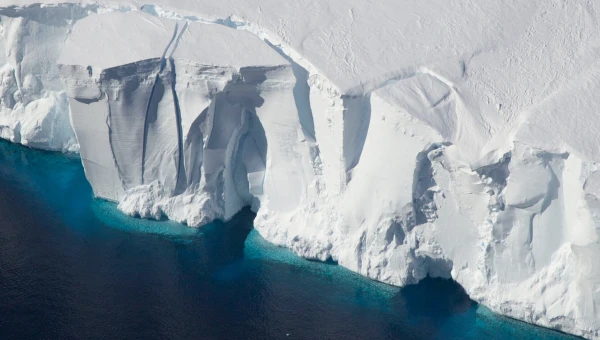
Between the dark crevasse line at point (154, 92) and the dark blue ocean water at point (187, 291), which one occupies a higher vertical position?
the dark crevasse line at point (154, 92)

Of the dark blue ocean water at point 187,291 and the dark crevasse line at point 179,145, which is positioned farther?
the dark crevasse line at point 179,145

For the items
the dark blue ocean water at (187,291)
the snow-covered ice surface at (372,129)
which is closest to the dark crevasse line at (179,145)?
the snow-covered ice surface at (372,129)

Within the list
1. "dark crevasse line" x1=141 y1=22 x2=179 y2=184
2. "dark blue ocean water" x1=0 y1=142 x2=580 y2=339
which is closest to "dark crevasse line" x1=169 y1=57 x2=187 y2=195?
"dark crevasse line" x1=141 y1=22 x2=179 y2=184

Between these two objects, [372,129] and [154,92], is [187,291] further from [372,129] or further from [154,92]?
[372,129]

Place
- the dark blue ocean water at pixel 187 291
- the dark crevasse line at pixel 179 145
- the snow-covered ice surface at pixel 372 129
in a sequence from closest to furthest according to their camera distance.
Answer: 1. the snow-covered ice surface at pixel 372 129
2. the dark blue ocean water at pixel 187 291
3. the dark crevasse line at pixel 179 145

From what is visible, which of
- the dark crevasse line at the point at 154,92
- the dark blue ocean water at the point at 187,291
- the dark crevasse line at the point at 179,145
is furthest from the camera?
the dark crevasse line at the point at 179,145

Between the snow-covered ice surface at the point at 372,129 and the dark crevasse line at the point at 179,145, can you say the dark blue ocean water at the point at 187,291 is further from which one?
the dark crevasse line at the point at 179,145
